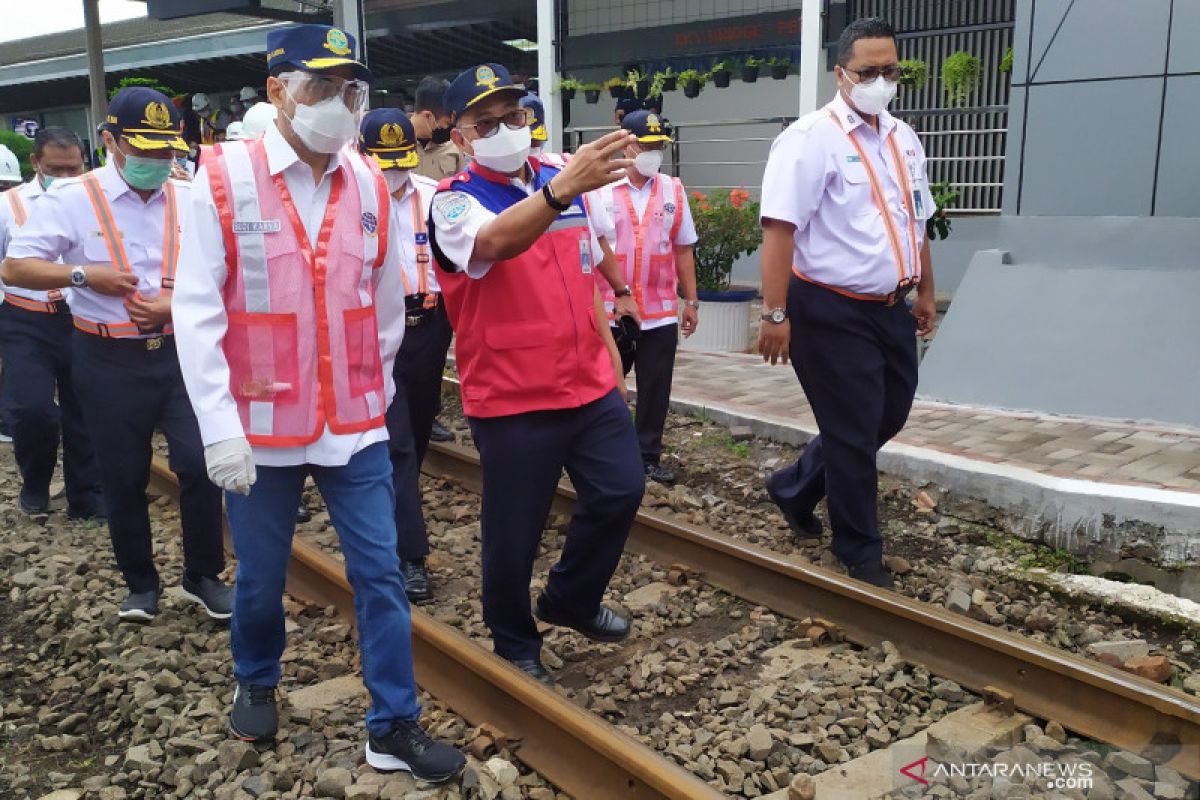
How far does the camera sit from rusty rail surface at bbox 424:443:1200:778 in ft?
11.7

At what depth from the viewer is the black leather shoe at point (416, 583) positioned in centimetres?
523

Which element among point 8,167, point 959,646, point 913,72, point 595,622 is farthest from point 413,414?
point 913,72

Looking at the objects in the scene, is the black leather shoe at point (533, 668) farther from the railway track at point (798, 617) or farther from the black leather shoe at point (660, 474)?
the black leather shoe at point (660, 474)

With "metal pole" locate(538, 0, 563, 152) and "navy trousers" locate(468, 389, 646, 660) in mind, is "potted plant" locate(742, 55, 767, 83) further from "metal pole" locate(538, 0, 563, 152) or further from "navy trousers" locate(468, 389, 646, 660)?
"navy trousers" locate(468, 389, 646, 660)

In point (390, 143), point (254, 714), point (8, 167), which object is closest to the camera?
point (254, 714)

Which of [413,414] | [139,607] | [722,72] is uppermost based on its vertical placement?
[722,72]

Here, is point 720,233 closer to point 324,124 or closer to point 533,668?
point 533,668

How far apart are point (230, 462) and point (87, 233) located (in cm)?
218

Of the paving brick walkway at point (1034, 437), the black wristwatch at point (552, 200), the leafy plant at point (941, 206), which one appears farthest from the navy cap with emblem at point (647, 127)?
the leafy plant at point (941, 206)

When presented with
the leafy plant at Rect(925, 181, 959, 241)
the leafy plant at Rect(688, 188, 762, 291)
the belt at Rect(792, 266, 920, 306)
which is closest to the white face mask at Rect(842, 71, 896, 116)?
the belt at Rect(792, 266, 920, 306)

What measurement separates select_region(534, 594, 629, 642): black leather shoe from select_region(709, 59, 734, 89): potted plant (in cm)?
1364

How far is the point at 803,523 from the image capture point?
5859 mm

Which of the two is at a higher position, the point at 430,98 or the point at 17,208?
the point at 430,98

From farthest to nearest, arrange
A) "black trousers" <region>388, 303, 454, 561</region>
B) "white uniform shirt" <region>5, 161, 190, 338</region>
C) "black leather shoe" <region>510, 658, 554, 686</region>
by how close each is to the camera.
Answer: "black trousers" <region>388, 303, 454, 561</region>
"white uniform shirt" <region>5, 161, 190, 338</region>
"black leather shoe" <region>510, 658, 554, 686</region>
